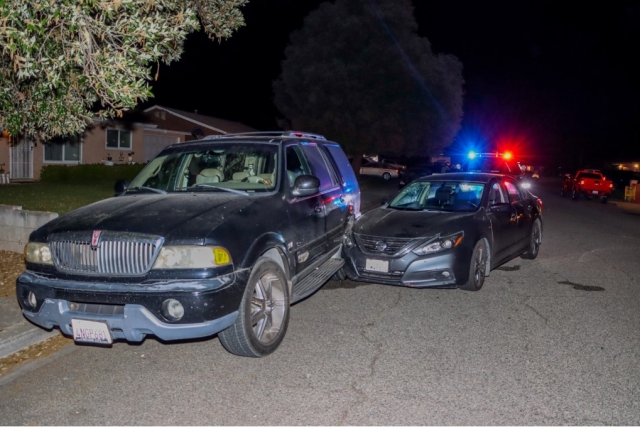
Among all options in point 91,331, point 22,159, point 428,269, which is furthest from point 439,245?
point 22,159

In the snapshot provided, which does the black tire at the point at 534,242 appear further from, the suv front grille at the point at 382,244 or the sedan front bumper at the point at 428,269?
the suv front grille at the point at 382,244

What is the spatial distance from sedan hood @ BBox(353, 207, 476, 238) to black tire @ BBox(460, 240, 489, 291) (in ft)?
1.37

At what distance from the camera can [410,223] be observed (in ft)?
26.0

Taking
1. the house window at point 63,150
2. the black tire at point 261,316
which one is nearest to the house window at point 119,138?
the house window at point 63,150

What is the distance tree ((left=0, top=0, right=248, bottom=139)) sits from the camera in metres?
5.37

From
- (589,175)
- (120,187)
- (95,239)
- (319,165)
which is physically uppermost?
(319,165)

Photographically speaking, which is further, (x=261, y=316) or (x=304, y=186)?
(x=304, y=186)

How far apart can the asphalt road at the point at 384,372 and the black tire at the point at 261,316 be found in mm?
166

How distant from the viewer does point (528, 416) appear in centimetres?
423

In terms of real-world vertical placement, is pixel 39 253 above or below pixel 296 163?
below

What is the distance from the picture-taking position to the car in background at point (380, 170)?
44.2 m

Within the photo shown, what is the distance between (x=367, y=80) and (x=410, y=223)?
23.0 metres

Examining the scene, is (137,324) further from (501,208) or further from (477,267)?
(501,208)

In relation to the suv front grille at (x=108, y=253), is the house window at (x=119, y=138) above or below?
below
